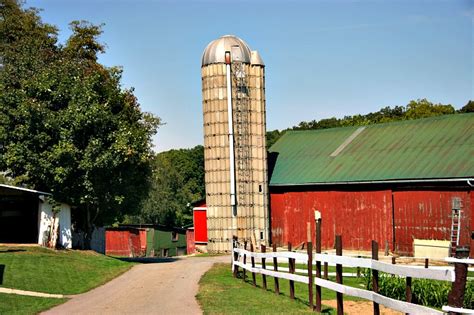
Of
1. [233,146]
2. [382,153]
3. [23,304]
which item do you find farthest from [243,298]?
[233,146]

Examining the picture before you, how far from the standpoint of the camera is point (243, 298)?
16297 mm

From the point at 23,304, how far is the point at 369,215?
2600 cm

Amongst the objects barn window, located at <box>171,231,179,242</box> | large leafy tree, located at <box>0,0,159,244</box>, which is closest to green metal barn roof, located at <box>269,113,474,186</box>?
large leafy tree, located at <box>0,0,159,244</box>

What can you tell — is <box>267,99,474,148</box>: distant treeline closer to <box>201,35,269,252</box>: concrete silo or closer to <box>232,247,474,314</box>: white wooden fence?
<box>201,35,269,252</box>: concrete silo

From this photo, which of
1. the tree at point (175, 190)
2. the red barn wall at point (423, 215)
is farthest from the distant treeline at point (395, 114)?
the red barn wall at point (423, 215)

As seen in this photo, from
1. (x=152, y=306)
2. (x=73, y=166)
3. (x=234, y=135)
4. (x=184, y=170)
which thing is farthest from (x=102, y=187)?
(x=184, y=170)

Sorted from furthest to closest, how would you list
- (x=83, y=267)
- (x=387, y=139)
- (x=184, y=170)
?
(x=184, y=170)
(x=387, y=139)
(x=83, y=267)

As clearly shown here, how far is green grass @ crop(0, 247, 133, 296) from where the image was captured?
20.8 m

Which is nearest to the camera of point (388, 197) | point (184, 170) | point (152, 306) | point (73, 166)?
point (152, 306)

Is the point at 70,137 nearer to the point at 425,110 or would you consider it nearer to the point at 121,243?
the point at 121,243

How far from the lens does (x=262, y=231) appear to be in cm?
4425

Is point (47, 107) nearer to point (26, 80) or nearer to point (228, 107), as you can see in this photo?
point (26, 80)

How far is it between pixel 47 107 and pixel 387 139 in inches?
800

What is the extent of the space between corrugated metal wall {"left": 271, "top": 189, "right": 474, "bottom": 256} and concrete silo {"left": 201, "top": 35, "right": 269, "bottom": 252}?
153 centimetres
